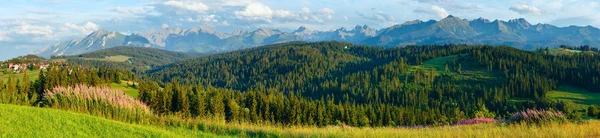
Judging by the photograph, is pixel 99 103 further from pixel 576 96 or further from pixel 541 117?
pixel 576 96

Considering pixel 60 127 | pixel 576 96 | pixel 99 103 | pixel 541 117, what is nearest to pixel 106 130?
pixel 60 127

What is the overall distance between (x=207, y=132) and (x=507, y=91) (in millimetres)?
193122

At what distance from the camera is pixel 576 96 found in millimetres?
171875

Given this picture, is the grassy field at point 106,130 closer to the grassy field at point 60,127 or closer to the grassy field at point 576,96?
the grassy field at point 60,127

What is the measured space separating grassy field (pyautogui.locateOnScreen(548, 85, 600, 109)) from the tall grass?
181 m

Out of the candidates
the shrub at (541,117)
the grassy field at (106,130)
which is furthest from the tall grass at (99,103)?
the shrub at (541,117)

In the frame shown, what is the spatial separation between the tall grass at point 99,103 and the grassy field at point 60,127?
2.44 metres

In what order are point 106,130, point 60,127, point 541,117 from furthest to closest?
point 541,117
point 106,130
point 60,127

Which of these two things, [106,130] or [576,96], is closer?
[106,130]

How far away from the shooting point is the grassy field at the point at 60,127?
→ 10500 millimetres

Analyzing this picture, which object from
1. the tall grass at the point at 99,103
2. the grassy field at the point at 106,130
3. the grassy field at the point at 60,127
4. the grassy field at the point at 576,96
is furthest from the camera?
the grassy field at the point at 576,96

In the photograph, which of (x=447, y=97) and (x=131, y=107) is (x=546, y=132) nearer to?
(x=131, y=107)

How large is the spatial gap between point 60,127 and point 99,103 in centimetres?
550

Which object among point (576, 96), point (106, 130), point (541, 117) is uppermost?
point (106, 130)
